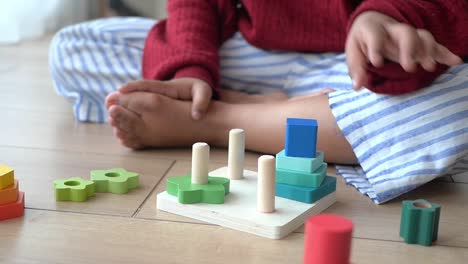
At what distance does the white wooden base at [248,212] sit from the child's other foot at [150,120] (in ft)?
0.74

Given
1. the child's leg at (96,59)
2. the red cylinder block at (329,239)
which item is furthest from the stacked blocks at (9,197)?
the child's leg at (96,59)

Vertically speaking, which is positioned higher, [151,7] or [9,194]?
[151,7]

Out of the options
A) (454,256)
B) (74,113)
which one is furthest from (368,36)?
(74,113)

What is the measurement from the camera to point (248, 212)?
73 centimetres

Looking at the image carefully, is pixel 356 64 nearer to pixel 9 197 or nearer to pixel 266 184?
pixel 266 184

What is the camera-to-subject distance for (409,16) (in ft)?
2.89

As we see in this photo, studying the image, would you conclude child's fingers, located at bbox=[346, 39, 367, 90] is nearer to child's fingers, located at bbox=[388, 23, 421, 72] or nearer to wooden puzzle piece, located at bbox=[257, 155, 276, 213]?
child's fingers, located at bbox=[388, 23, 421, 72]

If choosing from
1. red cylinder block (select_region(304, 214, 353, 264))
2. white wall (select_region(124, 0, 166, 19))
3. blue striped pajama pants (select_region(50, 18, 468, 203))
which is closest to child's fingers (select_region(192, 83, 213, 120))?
blue striped pajama pants (select_region(50, 18, 468, 203))

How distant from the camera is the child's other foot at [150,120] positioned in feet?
3.23

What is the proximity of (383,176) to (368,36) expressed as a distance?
17 centimetres

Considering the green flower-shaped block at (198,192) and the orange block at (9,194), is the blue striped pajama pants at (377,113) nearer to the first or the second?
the green flower-shaped block at (198,192)

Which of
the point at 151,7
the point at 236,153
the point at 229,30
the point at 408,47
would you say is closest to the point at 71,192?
the point at 236,153

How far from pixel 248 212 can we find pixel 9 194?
25cm

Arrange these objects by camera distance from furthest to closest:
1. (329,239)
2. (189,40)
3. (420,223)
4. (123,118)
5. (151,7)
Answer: (151,7), (189,40), (123,118), (420,223), (329,239)
